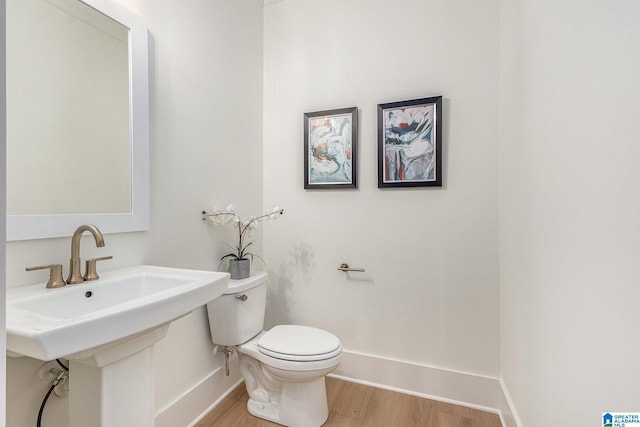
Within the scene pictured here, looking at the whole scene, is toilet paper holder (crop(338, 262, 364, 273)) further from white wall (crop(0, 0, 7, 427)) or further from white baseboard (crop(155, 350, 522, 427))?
white wall (crop(0, 0, 7, 427))

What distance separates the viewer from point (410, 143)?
1.80 meters

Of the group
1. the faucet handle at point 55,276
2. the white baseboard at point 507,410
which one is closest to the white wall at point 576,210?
the white baseboard at point 507,410

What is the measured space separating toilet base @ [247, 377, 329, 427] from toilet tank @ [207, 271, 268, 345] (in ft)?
1.19

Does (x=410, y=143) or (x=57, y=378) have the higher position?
(x=410, y=143)

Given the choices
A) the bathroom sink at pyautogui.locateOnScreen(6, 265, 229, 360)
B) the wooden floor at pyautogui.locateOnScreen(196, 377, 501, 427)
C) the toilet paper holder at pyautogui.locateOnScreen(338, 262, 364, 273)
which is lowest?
the wooden floor at pyautogui.locateOnScreen(196, 377, 501, 427)

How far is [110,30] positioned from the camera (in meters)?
1.19

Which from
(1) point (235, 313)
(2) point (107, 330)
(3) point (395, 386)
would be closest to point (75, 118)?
(2) point (107, 330)

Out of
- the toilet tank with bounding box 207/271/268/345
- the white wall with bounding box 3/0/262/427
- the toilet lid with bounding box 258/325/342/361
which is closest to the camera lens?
the white wall with bounding box 3/0/262/427

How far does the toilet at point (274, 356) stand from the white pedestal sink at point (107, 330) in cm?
51

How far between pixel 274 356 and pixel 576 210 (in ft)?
4.43

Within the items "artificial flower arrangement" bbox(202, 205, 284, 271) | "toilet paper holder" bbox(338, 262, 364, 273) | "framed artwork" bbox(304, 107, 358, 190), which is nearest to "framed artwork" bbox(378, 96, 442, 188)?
"framed artwork" bbox(304, 107, 358, 190)

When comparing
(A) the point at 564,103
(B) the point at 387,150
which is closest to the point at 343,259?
(B) the point at 387,150

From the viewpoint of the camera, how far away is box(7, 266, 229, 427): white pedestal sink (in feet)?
2.13

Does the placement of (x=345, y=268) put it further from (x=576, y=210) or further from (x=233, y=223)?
(x=576, y=210)
